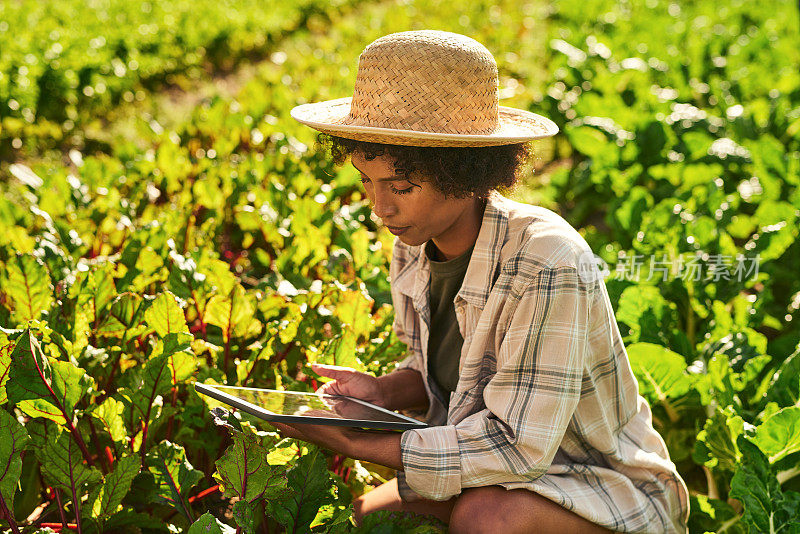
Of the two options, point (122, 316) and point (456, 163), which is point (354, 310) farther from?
point (456, 163)

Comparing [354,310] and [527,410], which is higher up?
[527,410]

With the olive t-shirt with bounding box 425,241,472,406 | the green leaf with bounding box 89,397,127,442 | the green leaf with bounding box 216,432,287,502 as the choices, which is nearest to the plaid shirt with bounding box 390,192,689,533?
the olive t-shirt with bounding box 425,241,472,406

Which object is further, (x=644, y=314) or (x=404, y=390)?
(x=644, y=314)

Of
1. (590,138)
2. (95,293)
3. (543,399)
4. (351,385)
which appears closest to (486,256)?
(543,399)

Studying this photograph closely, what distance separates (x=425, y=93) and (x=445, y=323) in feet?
2.49

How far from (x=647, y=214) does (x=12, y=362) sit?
117 inches

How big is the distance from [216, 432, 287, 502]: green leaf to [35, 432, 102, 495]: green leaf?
44 centimetres

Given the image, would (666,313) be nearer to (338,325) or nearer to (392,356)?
(392,356)

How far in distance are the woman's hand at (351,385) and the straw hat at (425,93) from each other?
2.41 feet

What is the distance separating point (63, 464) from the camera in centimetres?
205

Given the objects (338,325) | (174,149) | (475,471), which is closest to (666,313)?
(338,325)

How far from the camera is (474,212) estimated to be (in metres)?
2.12

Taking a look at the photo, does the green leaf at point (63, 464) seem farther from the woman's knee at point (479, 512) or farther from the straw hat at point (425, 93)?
the straw hat at point (425, 93)

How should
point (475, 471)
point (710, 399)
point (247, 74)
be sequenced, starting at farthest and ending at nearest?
point (247, 74)
point (710, 399)
point (475, 471)
